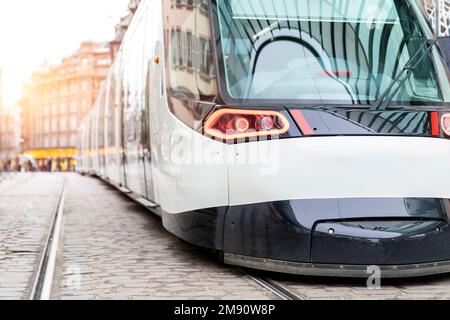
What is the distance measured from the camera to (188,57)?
5723 millimetres

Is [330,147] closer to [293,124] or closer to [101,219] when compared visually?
[293,124]

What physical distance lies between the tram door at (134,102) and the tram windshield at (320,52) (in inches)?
132

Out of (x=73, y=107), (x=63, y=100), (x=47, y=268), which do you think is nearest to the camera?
(x=47, y=268)

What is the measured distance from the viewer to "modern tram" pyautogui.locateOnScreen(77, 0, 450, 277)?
16.0 feet

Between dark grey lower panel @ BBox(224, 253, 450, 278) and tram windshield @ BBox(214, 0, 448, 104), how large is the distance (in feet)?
4.09

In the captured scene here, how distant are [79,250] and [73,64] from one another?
333ft

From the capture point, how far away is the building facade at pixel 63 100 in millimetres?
100500

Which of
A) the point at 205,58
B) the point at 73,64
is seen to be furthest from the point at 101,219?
the point at 73,64

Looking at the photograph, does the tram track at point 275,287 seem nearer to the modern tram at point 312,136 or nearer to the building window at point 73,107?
the modern tram at point 312,136

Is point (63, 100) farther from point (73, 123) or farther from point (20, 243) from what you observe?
point (20, 243)

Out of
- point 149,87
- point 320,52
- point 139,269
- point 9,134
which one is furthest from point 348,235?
point 9,134

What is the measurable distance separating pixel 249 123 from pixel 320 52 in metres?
0.87

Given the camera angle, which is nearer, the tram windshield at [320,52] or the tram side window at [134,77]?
the tram windshield at [320,52]

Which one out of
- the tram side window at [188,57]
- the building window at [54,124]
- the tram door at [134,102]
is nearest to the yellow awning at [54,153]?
the building window at [54,124]
